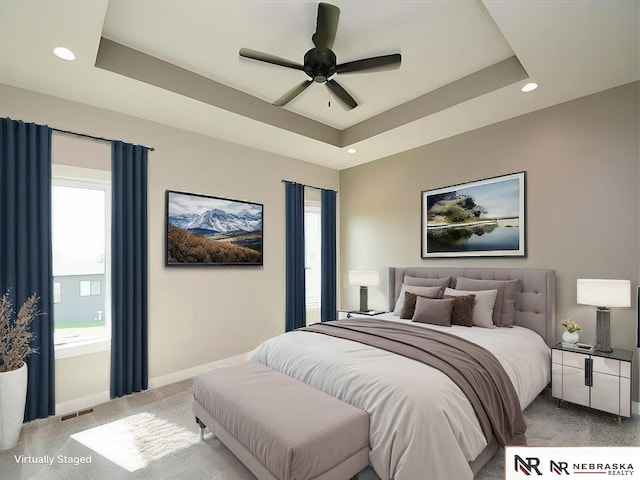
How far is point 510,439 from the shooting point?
2.10 meters

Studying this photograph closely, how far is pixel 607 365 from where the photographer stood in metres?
2.61

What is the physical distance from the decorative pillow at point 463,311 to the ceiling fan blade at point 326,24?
98.5 inches

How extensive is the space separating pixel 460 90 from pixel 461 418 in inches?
112

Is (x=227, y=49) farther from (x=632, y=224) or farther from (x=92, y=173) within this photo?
(x=632, y=224)

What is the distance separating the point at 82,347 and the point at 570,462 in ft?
12.6

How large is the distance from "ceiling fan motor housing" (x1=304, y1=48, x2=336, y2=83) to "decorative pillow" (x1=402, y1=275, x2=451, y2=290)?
2.56 meters

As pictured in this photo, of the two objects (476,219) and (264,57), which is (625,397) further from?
(264,57)

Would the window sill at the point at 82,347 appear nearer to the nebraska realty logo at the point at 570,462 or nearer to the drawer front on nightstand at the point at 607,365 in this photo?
the nebraska realty logo at the point at 570,462

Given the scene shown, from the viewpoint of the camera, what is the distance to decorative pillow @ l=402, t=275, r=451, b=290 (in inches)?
153

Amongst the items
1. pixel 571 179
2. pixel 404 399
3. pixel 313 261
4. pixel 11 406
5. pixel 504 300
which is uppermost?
pixel 571 179

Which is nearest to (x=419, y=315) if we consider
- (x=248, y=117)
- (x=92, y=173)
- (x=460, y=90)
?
(x=460, y=90)

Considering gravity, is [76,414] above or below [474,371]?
below

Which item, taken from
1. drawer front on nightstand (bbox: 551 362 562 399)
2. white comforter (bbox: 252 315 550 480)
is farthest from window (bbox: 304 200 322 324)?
drawer front on nightstand (bbox: 551 362 562 399)

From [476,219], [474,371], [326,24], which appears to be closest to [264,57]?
[326,24]
